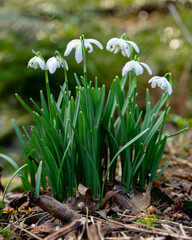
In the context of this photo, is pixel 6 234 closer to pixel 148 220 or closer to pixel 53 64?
pixel 148 220

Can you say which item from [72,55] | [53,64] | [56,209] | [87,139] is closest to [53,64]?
[53,64]

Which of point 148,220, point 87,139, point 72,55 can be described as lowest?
point 148,220

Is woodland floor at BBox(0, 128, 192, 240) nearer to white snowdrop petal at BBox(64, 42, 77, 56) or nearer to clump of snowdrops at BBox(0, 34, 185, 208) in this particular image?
clump of snowdrops at BBox(0, 34, 185, 208)

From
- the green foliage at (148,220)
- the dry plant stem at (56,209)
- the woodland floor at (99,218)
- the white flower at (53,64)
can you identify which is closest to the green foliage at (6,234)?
the woodland floor at (99,218)

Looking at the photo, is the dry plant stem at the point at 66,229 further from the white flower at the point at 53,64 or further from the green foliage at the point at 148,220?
the white flower at the point at 53,64

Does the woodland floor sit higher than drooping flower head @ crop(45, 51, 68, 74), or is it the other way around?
Result: drooping flower head @ crop(45, 51, 68, 74)

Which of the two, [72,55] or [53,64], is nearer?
[53,64]

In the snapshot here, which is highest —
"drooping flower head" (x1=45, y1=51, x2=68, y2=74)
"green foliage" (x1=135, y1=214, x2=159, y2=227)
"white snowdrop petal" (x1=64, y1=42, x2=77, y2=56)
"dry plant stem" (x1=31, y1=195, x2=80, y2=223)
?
"white snowdrop petal" (x1=64, y1=42, x2=77, y2=56)

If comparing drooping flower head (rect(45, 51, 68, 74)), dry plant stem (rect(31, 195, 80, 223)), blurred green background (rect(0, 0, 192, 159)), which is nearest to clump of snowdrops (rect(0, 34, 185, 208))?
drooping flower head (rect(45, 51, 68, 74))
